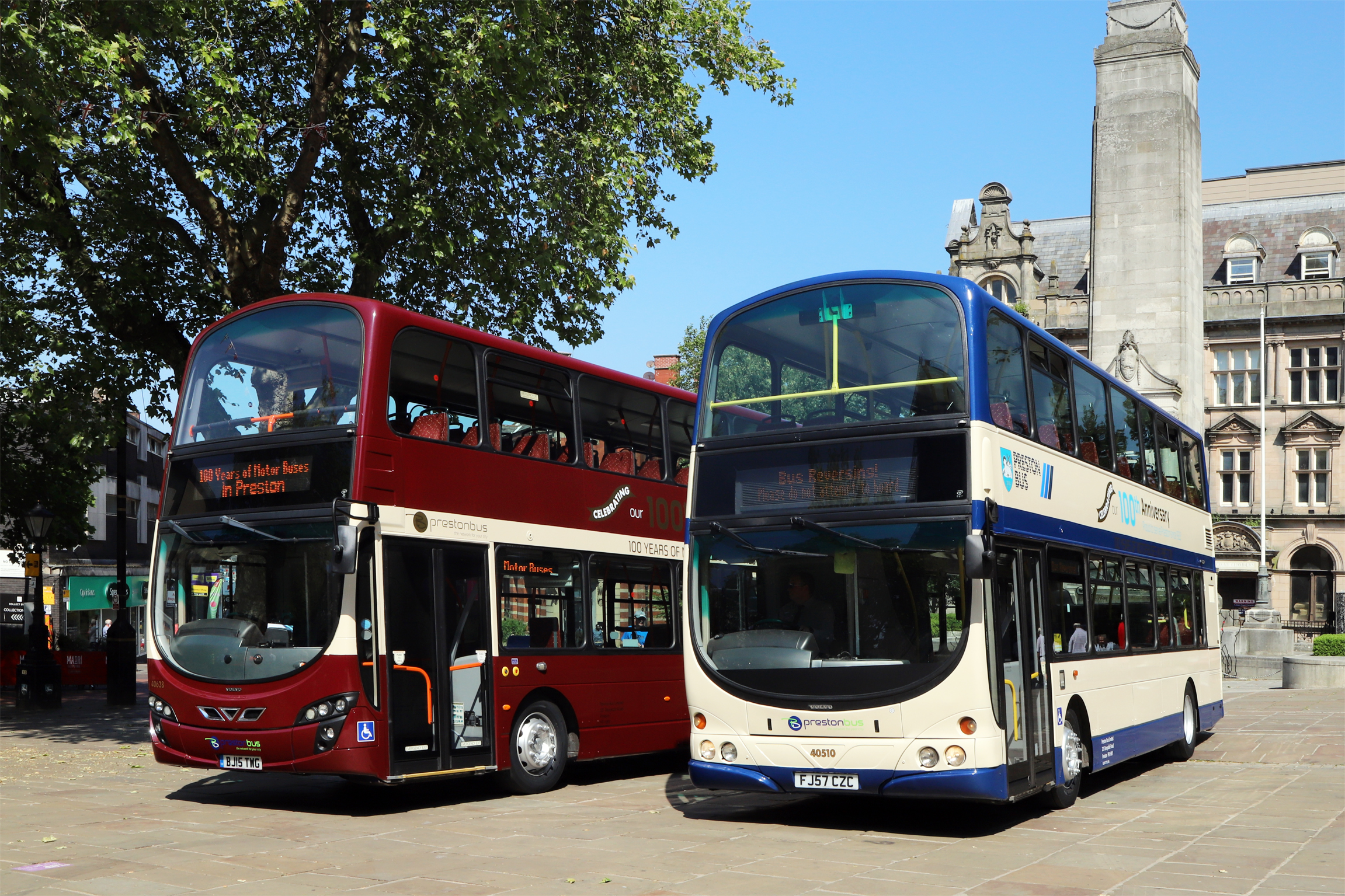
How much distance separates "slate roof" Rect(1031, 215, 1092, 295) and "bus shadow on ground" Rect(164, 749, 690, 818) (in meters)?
48.1

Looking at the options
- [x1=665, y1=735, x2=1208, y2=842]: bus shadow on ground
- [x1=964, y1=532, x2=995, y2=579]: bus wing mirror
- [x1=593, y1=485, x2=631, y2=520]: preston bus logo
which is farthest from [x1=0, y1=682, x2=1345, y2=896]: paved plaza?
[x1=593, y1=485, x2=631, y2=520]: preston bus logo

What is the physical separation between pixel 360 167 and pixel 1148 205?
2787 centimetres

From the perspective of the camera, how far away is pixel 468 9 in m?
16.9


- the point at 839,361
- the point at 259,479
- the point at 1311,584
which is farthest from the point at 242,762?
the point at 1311,584

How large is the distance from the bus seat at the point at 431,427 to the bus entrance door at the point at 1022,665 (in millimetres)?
4921

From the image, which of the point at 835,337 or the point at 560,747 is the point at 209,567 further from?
the point at 835,337

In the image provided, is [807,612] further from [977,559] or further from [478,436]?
[478,436]

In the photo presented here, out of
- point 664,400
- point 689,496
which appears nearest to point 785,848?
point 689,496

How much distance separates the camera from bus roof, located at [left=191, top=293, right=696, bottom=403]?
11297 mm

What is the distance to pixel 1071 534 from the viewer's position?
11.9m

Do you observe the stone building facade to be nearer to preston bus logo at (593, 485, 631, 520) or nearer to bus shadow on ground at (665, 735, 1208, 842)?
preston bus logo at (593, 485, 631, 520)

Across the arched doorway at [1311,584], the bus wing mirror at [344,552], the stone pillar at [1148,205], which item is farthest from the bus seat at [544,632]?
the arched doorway at [1311,584]

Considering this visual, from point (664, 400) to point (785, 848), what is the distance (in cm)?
680

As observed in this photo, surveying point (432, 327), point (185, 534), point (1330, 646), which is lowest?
point (1330, 646)
